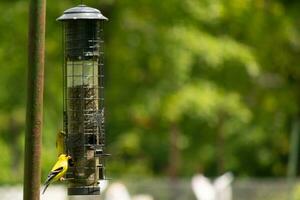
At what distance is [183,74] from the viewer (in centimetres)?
2347

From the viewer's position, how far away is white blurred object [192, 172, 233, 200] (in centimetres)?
2166

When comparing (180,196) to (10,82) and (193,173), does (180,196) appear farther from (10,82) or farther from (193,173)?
(193,173)

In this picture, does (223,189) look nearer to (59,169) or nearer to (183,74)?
(183,74)

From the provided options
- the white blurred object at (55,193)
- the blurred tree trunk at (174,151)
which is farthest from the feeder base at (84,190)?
the blurred tree trunk at (174,151)

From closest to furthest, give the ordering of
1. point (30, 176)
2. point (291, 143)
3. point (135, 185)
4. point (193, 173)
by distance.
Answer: point (30, 176)
point (135, 185)
point (291, 143)
point (193, 173)

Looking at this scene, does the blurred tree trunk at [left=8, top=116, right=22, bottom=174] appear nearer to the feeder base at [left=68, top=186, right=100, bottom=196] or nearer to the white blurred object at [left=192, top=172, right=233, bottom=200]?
the white blurred object at [left=192, top=172, right=233, bottom=200]

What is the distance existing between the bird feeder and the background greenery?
12.7 meters

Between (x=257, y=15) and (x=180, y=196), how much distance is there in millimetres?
4518

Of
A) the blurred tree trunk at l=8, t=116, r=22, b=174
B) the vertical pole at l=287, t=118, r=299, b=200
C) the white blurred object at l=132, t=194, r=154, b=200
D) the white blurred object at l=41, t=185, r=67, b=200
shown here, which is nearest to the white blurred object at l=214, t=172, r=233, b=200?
the white blurred object at l=132, t=194, r=154, b=200

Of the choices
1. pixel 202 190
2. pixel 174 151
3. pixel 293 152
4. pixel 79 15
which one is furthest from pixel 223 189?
pixel 79 15

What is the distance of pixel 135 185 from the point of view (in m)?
23.0

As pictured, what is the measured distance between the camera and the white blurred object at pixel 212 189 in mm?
21656

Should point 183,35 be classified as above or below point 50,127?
above

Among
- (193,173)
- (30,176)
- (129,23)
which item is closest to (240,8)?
(129,23)
